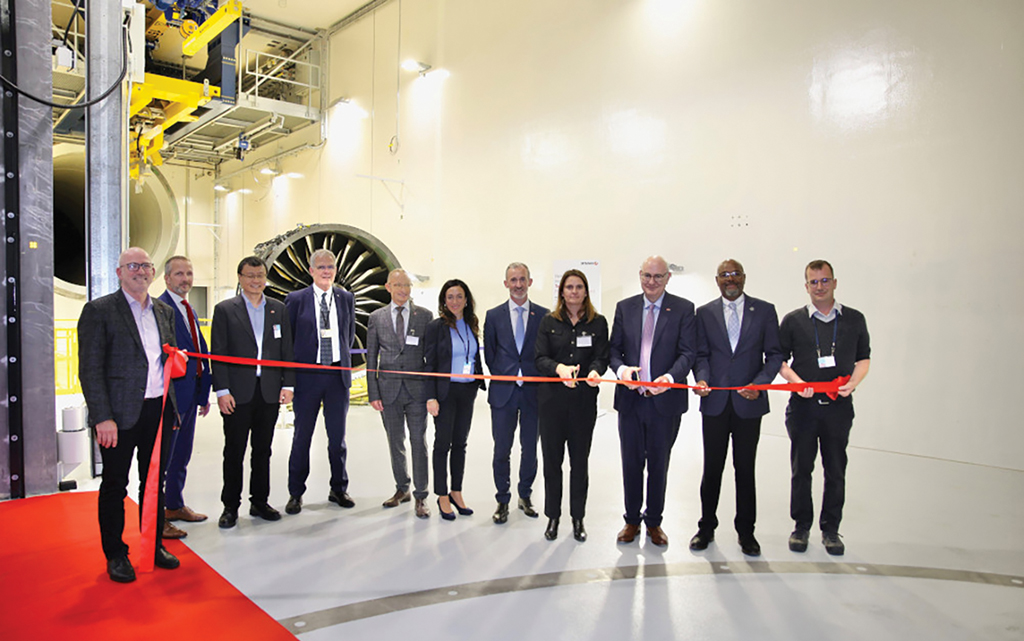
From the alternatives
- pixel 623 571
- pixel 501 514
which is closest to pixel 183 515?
pixel 501 514

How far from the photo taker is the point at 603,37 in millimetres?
7164

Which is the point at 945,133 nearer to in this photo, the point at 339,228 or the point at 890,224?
the point at 890,224

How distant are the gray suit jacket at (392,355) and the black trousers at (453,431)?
20 cm

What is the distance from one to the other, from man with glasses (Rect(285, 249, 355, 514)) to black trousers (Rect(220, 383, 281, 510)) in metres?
0.19

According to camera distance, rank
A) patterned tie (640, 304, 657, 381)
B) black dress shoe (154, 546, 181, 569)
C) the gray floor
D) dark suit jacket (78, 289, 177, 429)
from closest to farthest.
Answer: the gray floor < dark suit jacket (78, 289, 177, 429) < black dress shoe (154, 546, 181, 569) < patterned tie (640, 304, 657, 381)

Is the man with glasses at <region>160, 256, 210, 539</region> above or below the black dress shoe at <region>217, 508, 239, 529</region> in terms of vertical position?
above

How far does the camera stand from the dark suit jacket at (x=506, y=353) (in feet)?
11.8

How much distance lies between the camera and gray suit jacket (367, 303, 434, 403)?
369 cm

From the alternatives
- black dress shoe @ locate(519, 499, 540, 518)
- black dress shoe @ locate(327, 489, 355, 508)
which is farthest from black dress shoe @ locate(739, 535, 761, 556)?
black dress shoe @ locate(327, 489, 355, 508)

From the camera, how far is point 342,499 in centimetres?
385

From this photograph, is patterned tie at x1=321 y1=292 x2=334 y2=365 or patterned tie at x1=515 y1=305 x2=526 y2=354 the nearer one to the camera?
patterned tie at x1=515 y1=305 x2=526 y2=354

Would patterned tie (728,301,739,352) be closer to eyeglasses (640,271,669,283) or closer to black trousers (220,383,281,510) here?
eyeglasses (640,271,669,283)

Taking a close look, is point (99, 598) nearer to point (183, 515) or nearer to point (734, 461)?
point (183, 515)

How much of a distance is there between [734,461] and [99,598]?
289 cm
